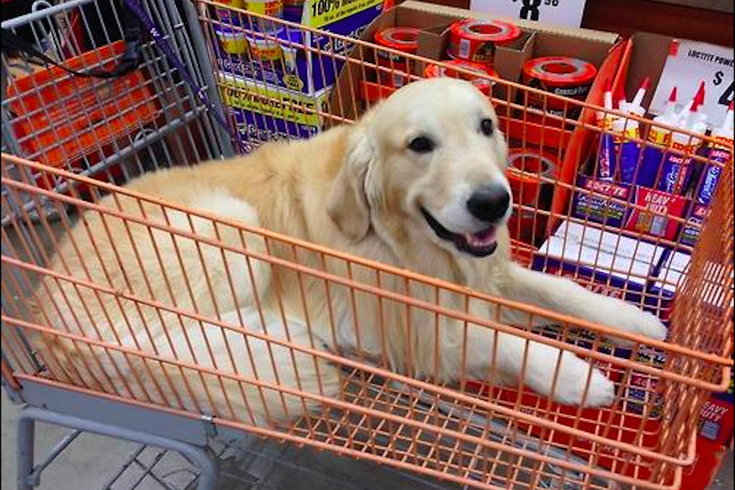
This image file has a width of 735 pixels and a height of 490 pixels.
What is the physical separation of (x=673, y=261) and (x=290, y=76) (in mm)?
975

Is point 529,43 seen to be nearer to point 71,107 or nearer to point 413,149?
point 413,149

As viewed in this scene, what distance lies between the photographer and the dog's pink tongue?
1.23m

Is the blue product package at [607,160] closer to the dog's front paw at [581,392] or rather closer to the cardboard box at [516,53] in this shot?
the cardboard box at [516,53]

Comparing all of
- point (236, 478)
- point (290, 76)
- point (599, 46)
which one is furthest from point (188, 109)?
point (599, 46)

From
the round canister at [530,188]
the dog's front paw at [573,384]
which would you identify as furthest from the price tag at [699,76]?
the dog's front paw at [573,384]

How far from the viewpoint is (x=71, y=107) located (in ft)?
4.97

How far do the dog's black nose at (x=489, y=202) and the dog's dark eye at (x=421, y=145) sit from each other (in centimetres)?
15

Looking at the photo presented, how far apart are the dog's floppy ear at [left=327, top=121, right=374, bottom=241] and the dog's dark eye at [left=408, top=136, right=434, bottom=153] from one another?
9cm

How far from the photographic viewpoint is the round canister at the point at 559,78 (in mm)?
1674

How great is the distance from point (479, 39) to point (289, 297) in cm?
85

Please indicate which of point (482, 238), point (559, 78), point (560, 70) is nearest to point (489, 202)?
point (482, 238)

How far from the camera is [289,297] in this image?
1.44m

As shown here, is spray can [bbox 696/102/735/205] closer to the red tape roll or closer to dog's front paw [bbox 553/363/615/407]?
dog's front paw [bbox 553/363/615/407]

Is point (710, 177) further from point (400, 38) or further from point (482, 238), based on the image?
point (400, 38)
